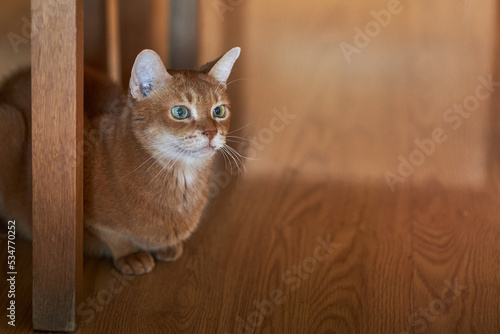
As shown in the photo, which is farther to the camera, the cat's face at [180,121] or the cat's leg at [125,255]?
the cat's leg at [125,255]

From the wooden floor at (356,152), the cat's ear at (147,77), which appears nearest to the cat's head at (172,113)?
the cat's ear at (147,77)

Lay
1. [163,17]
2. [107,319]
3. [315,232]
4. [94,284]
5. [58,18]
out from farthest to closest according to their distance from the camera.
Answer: [163,17]
[315,232]
[94,284]
[107,319]
[58,18]

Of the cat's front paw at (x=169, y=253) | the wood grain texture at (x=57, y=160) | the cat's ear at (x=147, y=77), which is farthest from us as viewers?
the cat's front paw at (x=169, y=253)

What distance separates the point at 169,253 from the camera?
5.01ft

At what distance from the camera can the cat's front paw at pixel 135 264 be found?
4.72 feet

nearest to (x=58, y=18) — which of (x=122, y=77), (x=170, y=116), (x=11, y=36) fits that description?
(x=170, y=116)

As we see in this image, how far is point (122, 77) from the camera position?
2.04m

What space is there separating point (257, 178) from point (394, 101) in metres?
0.56

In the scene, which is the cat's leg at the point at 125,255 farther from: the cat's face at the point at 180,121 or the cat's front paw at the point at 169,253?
the cat's face at the point at 180,121

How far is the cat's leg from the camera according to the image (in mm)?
1438

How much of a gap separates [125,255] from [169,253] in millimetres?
118

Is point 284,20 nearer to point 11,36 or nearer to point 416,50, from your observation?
point 416,50

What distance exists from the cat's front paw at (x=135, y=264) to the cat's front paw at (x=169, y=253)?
41 millimetres

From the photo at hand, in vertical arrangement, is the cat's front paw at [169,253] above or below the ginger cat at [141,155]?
below
